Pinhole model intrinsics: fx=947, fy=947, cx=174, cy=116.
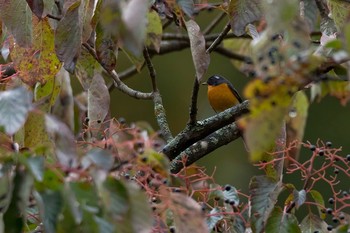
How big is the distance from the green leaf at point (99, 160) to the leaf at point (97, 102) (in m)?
1.20

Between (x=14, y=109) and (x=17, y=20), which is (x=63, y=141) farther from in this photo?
(x=17, y=20)

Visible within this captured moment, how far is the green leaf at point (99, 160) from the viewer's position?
167 cm

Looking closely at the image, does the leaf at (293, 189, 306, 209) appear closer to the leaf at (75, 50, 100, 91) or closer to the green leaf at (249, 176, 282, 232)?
the green leaf at (249, 176, 282, 232)

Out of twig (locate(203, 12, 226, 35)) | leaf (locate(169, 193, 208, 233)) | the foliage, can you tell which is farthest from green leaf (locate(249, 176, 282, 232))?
twig (locate(203, 12, 226, 35))

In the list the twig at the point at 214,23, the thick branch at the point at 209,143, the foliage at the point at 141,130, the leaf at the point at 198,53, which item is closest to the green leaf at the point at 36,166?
the foliage at the point at 141,130

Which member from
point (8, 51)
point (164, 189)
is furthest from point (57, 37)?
point (164, 189)

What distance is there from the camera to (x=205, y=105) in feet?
25.9

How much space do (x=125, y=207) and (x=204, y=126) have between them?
1415mm

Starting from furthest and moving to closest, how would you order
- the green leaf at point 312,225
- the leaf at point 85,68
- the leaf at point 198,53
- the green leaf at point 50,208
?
the leaf at point 85,68 < the leaf at point 198,53 < the green leaf at point 312,225 < the green leaf at point 50,208

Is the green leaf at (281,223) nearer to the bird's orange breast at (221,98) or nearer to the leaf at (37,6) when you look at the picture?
the leaf at (37,6)

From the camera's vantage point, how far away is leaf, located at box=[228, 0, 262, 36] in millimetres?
2562

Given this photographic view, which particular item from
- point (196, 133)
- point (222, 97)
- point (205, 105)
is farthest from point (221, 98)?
point (196, 133)

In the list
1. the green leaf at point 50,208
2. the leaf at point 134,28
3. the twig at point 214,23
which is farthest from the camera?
the twig at point 214,23

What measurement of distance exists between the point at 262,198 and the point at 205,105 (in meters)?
5.63
